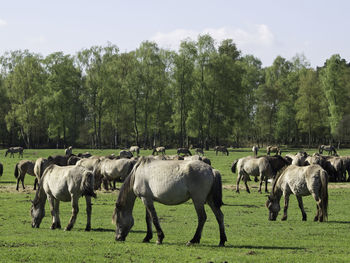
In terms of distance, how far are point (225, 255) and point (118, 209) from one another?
3471 millimetres

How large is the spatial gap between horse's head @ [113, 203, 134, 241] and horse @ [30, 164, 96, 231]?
1.61 metres

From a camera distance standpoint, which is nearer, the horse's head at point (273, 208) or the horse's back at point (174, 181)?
the horse's back at point (174, 181)

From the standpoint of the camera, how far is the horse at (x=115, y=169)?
27.0 m

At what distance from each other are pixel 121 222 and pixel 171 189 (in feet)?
5.97

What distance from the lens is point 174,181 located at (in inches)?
469

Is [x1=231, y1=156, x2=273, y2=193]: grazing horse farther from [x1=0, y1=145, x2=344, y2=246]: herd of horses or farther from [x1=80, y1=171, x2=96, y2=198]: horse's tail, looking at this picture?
[x1=80, y1=171, x2=96, y2=198]: horse's tail

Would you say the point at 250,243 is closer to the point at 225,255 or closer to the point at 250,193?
the point at 225,255

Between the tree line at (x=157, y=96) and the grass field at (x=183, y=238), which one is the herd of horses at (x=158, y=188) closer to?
the grass field at (x=183, y=238)

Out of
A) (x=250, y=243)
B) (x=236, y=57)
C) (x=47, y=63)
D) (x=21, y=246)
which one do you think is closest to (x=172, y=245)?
(x=250, y=243)

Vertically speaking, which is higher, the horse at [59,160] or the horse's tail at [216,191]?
the horse's tail at [216,191]

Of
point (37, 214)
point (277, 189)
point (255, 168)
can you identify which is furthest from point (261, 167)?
point (37, 214)

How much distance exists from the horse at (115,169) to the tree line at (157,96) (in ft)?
162

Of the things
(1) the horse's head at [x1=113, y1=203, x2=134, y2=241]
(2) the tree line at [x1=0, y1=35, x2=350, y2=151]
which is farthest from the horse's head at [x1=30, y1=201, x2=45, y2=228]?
(2) the tree line at [x1=0, y1=35, x2=350, y2=151]

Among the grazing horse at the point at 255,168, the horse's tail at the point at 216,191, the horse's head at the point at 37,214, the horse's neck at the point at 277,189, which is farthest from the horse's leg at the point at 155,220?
the grazing horse at the point at 255,168
